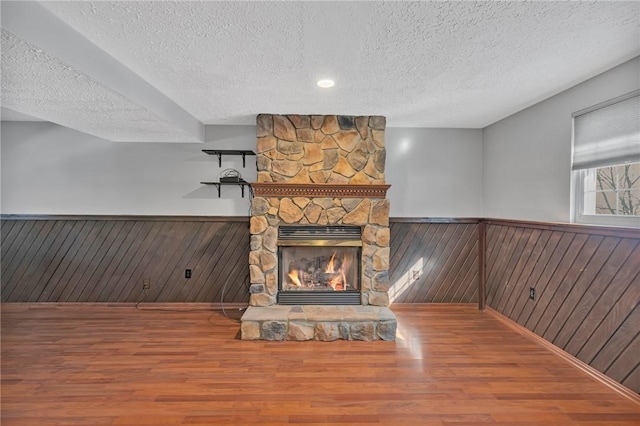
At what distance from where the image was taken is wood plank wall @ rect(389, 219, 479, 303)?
12.4 feet

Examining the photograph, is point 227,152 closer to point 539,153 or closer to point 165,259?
point 165,259

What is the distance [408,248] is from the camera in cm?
379

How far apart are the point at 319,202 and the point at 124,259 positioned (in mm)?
2523

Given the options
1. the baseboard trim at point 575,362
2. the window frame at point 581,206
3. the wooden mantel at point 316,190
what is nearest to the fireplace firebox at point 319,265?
the wooden mantel at point 316,190

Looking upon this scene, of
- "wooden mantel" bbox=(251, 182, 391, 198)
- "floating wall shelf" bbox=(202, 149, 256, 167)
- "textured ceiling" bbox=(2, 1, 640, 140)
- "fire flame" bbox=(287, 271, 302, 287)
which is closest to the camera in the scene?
"textured ceiling" bbox=(2, 1, 640, 140)

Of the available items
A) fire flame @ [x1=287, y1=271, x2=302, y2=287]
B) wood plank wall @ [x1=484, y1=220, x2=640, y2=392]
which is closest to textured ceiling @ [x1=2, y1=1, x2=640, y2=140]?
wood plank wall @ [x1=484, y1=220, x2=640, y2=392]

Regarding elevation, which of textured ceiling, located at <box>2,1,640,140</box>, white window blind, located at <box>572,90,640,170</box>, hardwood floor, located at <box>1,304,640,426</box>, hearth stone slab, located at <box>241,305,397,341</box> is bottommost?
hardwood floor, located at <box>1,304,640,426</box>

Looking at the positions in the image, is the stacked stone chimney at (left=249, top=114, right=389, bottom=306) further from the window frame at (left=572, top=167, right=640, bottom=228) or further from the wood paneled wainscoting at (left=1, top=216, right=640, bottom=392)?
the window frame at (left=572, top=167, right=640, bottom=228)

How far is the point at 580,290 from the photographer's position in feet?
7.79

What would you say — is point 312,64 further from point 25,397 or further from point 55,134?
point 55,134

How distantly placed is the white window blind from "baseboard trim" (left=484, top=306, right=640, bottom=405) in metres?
1.52

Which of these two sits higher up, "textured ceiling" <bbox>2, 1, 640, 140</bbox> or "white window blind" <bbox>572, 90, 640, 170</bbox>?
"textured ceiling" <bbox>2, 1, 640, 140</bbox>

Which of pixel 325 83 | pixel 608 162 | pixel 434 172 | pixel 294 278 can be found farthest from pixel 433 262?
pixel 325 83

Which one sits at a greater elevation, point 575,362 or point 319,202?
point 319,202
